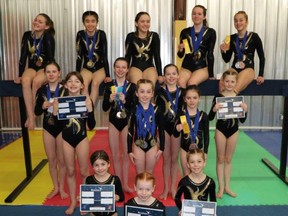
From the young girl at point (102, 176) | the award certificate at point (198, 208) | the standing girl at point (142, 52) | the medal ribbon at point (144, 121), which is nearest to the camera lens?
the award certificate at point (198, 208)

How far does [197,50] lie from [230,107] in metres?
0.85

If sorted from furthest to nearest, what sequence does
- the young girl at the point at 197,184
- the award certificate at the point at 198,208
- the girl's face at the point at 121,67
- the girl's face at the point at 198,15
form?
the girl's face at the point at 198,15, the girl's face at the point at 121,67, the young girl at the point at 197,184, the award certificate at the point at 198,208

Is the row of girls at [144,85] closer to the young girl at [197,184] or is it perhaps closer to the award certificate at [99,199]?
the young girl at [197,184]

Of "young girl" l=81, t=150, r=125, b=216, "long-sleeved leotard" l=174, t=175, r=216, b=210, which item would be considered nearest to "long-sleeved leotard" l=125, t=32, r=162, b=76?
"young girl" l=81, t=150, r=125, b=216

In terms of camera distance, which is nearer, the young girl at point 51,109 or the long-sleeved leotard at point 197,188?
the long-sleeved leotard at point 197,188

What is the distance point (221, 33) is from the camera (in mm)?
7480

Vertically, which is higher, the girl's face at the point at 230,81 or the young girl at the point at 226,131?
the girl's face at the point at 230,81

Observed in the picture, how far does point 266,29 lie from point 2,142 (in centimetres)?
607

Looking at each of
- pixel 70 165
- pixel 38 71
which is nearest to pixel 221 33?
pixel 38 71

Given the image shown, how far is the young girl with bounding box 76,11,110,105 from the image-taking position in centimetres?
429

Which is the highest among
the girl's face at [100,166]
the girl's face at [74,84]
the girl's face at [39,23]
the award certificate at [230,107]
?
the girl's face at [39,23]

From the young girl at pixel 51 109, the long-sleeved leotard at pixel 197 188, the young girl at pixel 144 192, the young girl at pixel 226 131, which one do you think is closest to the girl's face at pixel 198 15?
the young girl at pixel 226 131

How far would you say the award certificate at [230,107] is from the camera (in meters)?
3.90

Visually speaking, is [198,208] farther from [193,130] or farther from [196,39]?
Result: [196,39]
